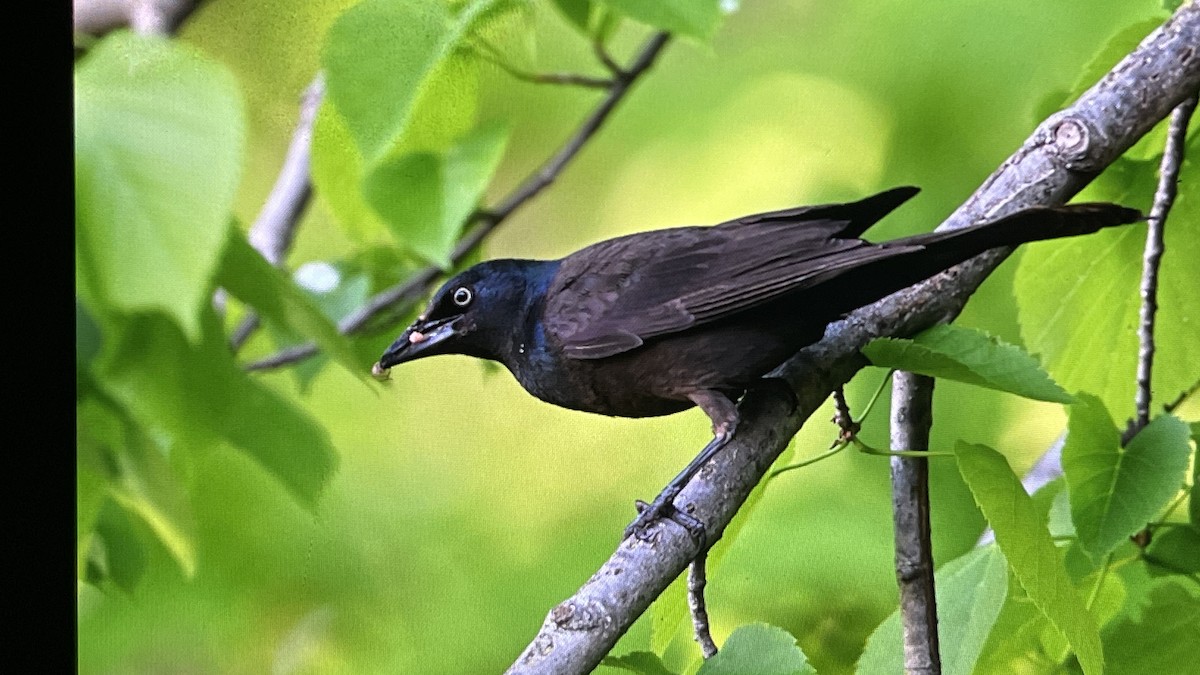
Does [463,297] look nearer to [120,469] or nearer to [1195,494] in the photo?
[120,469]

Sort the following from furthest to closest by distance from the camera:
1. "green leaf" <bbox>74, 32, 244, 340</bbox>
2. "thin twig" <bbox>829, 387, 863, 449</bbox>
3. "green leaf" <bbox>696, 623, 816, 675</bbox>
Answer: "thin twig" <bbox>829, 387, 863, 449</bbox>, "green leaf" <bbox>696, 623, 816, 675</bbox>, "green leaf" <bbox>74, 32, 244, 340</bbox>

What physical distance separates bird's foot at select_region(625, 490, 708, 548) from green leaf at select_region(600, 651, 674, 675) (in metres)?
0.08

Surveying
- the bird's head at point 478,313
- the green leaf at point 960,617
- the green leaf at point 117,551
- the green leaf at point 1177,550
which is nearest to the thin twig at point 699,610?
the green leaf at point 960,617

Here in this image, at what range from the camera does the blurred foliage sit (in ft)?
2.77

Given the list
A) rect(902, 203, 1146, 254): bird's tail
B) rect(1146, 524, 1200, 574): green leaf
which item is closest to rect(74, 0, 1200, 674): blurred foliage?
rect(1146, 524, 1200, 574): green leaf

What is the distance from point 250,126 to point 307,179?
61 millimetres

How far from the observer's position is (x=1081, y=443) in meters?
0.81

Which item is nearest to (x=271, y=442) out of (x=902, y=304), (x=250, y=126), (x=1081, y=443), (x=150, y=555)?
(x=150, y=555)

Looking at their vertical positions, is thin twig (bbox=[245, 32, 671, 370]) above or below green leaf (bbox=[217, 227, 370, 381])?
above

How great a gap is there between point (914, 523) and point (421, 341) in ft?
1.28

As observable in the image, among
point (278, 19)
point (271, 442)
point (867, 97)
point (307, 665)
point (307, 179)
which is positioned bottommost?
point (307, 665)

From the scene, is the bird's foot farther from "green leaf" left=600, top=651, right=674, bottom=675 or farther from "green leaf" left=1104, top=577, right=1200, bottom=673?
"green leaf" left=1104, top=577, right=1200, bottom=673

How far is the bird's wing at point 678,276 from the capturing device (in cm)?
80

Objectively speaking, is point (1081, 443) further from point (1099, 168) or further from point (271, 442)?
point (271, 442)
